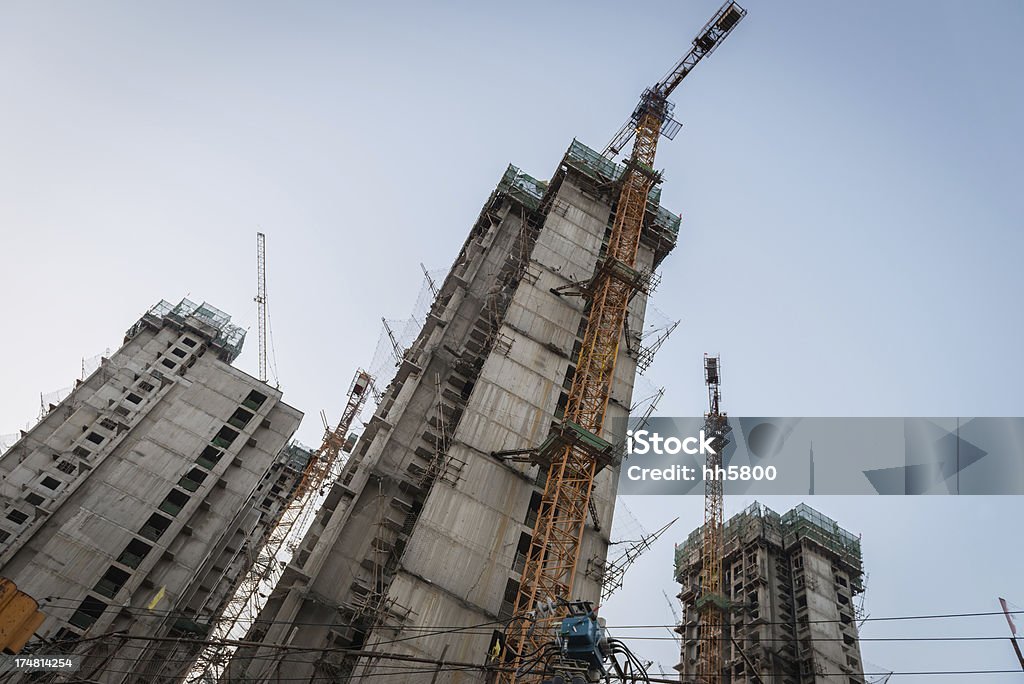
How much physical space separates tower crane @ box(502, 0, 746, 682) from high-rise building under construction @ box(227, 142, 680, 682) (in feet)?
4.07

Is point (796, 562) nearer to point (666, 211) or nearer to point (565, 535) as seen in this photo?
point (666, 211)

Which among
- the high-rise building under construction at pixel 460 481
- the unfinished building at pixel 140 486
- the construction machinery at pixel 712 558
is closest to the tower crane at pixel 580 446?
the high-rise building under construction at pixel 460 481

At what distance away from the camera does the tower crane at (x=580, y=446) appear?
3525cm

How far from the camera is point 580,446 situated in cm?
4000

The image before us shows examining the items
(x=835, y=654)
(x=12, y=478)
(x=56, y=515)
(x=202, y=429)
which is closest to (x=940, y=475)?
(x=835, y=654)

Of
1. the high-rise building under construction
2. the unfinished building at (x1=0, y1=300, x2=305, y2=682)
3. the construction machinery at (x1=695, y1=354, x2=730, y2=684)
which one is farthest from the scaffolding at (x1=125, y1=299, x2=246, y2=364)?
the construction machinery at (x1=695, y1=354, x2=730, y2=684)

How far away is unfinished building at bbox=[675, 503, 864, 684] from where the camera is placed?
7575cm

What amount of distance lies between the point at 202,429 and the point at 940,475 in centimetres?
7023

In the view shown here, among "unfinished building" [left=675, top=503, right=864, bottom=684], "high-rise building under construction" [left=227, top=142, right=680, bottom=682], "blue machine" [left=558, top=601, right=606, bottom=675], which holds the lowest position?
"blue machine" [left=558, top=601, right=606, bottom=675]


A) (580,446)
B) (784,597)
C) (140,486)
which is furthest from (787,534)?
(140,486)

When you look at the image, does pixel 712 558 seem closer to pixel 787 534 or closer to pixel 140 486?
pixel 787 534

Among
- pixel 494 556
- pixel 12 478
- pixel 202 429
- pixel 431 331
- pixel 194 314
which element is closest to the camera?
pixel 494 556

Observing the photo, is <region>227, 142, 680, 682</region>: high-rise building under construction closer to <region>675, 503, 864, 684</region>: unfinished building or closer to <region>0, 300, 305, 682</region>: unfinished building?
<region>0, 300, 305, 682</region>: unfinished building

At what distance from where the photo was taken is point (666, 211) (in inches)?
2778
